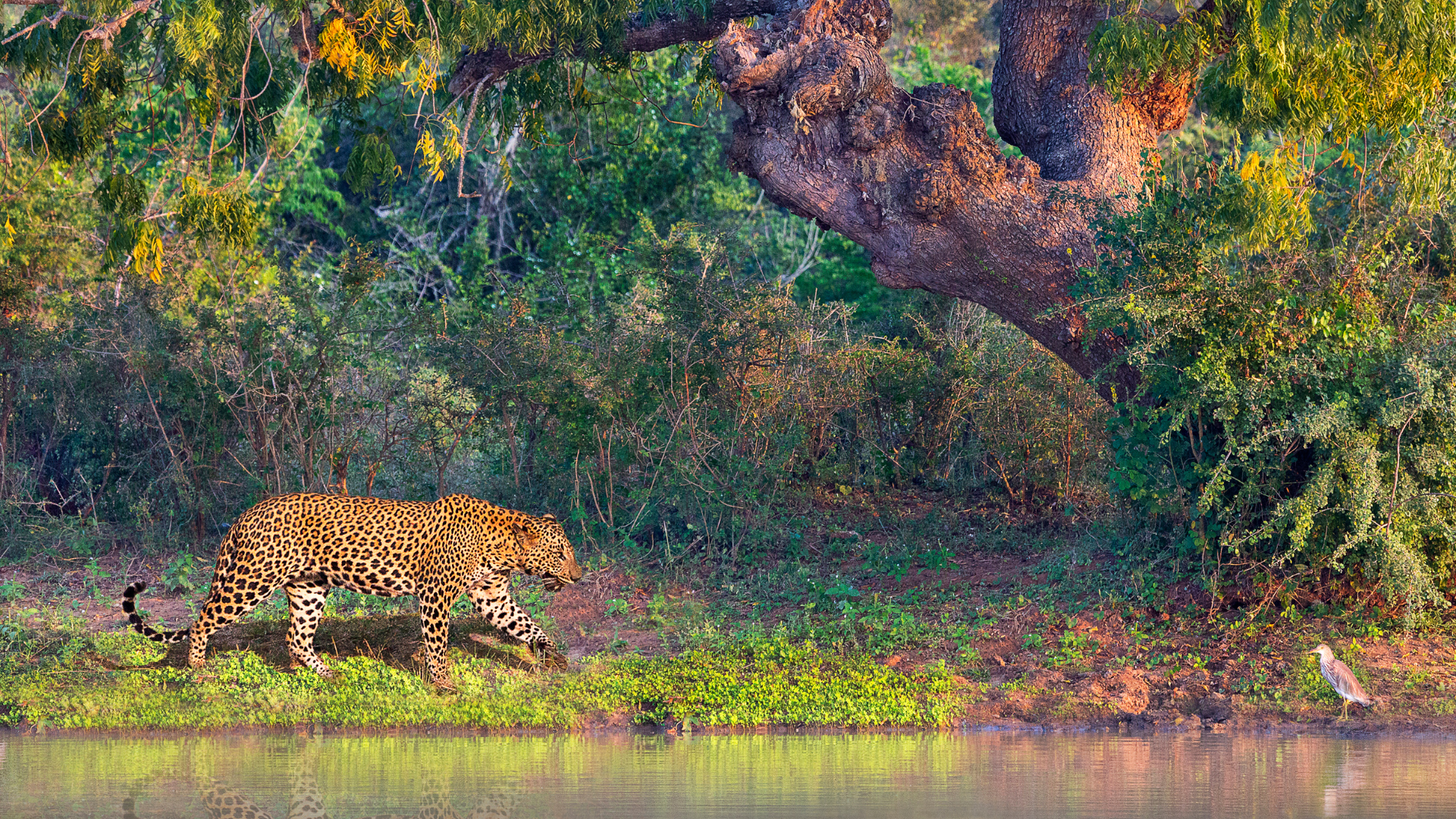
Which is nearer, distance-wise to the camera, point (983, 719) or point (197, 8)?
point (983, 719)

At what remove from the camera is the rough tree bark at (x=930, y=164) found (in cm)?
1046

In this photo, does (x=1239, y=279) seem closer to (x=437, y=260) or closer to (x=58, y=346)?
(x=58, y=346)

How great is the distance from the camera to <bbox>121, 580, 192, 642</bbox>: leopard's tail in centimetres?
886

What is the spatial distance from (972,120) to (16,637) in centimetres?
725

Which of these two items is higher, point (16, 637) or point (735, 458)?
point (735, 458)

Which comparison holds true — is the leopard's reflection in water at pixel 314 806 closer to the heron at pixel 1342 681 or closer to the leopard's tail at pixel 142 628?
the leopard's tail at pixel 142 628

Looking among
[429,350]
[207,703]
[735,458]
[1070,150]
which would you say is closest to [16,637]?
[207,703]

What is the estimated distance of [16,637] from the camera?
9.64m

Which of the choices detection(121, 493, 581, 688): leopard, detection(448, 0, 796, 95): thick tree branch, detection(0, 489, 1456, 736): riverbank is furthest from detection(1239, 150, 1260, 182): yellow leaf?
detection(121, 493, 581, 688): leopard

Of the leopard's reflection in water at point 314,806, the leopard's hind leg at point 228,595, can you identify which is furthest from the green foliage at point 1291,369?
the leopard's hind leg at point 228,595

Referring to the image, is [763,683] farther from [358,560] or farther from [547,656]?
[358,560]

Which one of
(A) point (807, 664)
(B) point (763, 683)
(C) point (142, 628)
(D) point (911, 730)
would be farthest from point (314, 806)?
(A) point (807, 664)

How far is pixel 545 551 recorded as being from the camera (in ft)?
30.0

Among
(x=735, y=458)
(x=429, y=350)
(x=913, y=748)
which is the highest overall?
(x=429, y=350)
